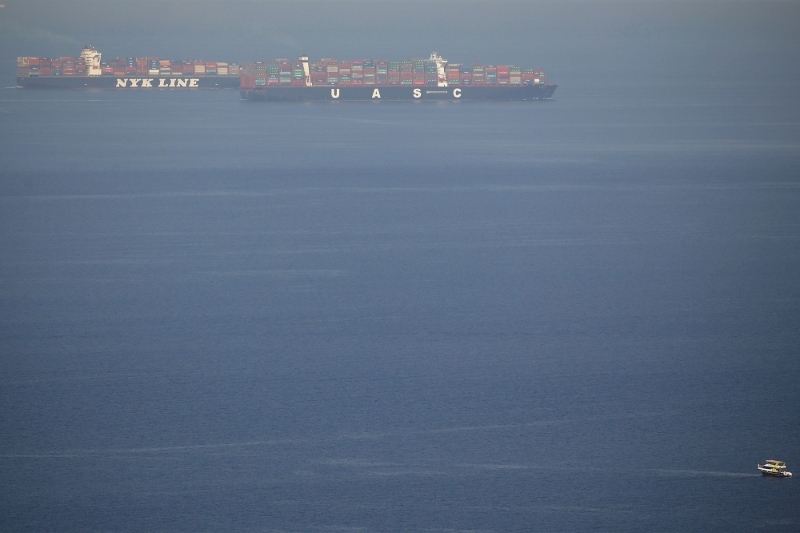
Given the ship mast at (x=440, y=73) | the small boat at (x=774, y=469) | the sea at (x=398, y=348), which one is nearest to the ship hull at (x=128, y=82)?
the ship mast at (x=440, y=73)

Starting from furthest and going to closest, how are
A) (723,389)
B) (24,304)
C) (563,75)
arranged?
(563,75), (24,304), (723,389)

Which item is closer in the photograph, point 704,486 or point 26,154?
point 704,486

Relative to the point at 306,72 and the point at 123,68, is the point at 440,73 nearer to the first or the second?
the point at 306,72

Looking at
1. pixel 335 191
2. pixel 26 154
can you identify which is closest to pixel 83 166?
pixel 26 154

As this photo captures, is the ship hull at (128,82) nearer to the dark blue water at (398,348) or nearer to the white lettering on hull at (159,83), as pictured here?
the white lettering on hull at (159,83)

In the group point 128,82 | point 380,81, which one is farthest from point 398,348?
point 128,82

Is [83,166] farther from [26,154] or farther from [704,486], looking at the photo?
[704,486]
